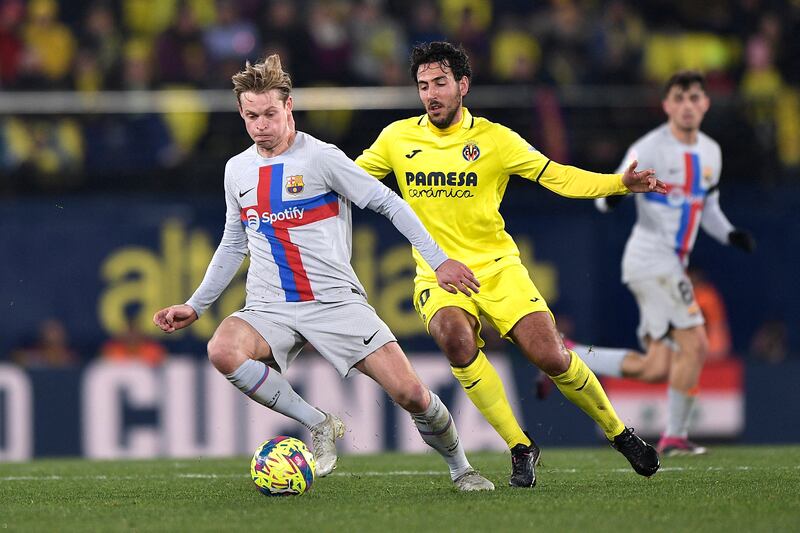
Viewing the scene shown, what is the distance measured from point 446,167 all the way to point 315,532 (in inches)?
100

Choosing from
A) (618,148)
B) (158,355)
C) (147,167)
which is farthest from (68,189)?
(618,148)

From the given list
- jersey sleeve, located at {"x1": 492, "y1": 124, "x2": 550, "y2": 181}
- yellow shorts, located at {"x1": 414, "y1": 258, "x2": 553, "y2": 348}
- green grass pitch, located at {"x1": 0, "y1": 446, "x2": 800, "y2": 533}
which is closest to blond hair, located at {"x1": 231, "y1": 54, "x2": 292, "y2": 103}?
jersey sleeve, located at {"x1": 492, "y1": 124, "x2": 550, "y2": 181}

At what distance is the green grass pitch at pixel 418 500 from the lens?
5926 mm

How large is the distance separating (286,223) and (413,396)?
1.13 metres

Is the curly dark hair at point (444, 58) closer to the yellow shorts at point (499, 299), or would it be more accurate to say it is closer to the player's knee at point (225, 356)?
the yellow shorts at point (499, 299)

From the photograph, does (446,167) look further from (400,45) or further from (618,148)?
(400,45)

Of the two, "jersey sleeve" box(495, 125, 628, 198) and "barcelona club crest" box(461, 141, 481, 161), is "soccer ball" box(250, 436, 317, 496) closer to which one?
"barcelona club crest" box(461, 141, 481, 161)

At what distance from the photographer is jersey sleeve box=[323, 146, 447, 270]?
6.77 meters

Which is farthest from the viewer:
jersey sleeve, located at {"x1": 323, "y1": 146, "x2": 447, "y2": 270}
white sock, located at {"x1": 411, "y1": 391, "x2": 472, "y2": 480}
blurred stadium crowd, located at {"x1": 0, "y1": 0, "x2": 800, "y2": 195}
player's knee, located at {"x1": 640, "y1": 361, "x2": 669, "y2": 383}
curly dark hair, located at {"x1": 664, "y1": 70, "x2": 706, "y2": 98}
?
blurred stadium crowd, located at {"x1": 0, "y1": 0, "x2": 800, "y2": 195}

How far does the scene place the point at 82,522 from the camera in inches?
242

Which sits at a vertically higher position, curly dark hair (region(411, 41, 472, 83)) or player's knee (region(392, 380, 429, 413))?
curly dark hair (region(411, 41, 472, 83))

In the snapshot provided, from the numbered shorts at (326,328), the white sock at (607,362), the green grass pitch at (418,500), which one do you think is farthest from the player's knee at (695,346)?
the numbered shorts at (326,328)

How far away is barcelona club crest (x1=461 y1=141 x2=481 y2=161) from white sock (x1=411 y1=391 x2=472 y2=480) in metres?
1.35

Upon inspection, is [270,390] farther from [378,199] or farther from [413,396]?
[378,199]
